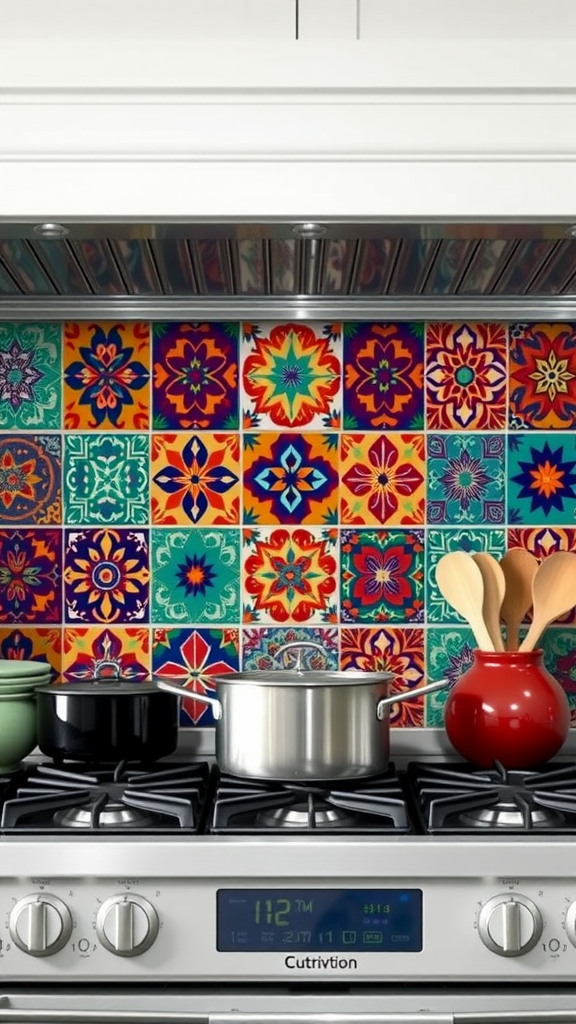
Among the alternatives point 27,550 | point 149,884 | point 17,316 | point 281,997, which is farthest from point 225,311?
point 281,997

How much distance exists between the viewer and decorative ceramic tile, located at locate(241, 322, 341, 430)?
1836 millimetres

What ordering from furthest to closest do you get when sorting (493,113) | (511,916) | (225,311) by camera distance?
(225,311), (493,113), (511,916)

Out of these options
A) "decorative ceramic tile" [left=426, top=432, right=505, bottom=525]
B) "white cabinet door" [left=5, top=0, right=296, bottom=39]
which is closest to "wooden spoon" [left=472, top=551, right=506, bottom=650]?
"decorative ceramic tile" [left=426, top=432, right=505, bottom=525]

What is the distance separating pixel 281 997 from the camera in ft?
4.03

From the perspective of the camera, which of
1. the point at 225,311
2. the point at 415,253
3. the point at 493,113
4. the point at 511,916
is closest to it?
the point at 511,916

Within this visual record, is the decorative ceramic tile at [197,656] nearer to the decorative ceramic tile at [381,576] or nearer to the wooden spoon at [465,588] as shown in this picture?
the decorative ceramic tile at [381,576]

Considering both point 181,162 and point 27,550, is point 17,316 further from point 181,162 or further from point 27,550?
point 181,162

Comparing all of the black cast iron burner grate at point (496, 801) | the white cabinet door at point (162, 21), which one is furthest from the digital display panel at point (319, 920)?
the white cabinet door at point (162, 21)

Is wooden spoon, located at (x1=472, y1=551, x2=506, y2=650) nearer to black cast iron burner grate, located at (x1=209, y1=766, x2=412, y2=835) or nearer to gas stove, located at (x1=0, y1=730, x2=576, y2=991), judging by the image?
black cast iron burner grate, located at (x1=209, y1=766, x2=412, y2=835)

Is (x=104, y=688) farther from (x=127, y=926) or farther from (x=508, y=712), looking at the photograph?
(x=508, y=712)

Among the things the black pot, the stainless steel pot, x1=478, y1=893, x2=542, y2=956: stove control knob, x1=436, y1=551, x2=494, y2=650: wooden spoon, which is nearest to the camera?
x1=478, y1=893, x2=542, y2=956: stove control knob

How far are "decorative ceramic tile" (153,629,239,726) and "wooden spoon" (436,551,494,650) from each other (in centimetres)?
36

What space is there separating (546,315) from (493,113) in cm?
48

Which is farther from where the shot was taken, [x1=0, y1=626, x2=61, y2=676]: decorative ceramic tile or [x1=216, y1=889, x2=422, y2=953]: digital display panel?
[x1=0, y1=626, x2=61, y2=676]: decorative ceramic tile
